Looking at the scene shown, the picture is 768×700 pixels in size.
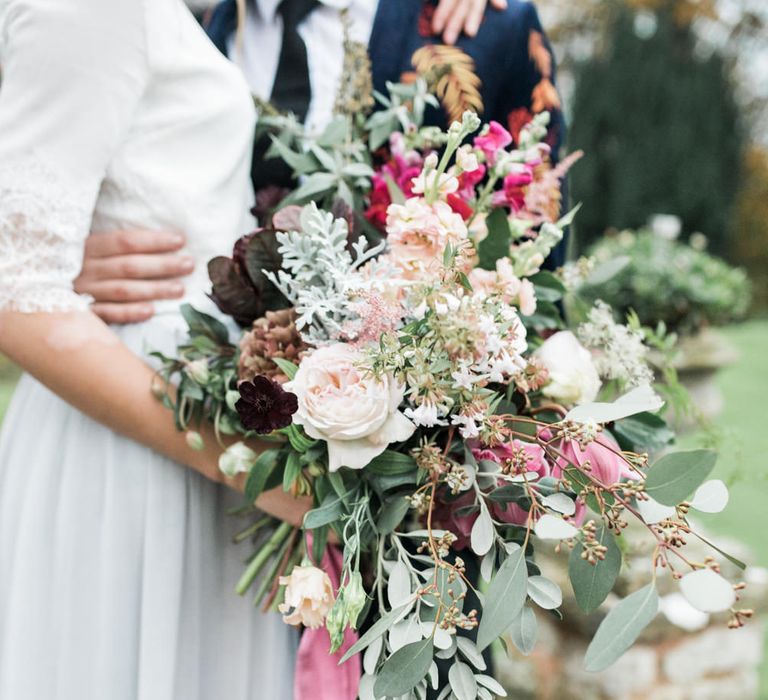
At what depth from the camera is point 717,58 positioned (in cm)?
1241

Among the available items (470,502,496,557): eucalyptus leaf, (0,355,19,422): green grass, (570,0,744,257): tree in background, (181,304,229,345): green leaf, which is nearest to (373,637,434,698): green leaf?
(470,502,496,557): eucalyptus leaf

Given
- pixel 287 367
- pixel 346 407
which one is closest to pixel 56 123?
pixel 287 367

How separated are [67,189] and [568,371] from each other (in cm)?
75

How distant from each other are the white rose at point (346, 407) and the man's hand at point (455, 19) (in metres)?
0.79

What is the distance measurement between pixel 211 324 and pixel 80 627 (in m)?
0.52

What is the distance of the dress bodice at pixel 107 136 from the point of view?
1.13 m

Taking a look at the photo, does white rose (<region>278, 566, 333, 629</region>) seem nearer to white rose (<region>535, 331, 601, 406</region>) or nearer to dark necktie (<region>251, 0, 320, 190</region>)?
white rose (<region>535, 331, 601, 406</region>)

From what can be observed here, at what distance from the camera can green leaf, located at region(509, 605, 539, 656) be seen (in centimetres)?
90

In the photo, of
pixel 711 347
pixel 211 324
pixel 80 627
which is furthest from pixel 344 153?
pixel 711 347

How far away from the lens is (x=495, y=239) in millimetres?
1184

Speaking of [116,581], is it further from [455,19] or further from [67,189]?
[455,19]

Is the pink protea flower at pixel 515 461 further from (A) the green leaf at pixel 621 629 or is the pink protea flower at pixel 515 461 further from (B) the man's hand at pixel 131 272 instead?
(B) the man's hand at pixel 131 272

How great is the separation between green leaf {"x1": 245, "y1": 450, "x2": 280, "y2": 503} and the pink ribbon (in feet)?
0.53

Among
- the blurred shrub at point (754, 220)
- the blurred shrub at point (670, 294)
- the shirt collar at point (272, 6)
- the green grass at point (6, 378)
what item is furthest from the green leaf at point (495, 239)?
the blurred shrub at point (754, 220)
